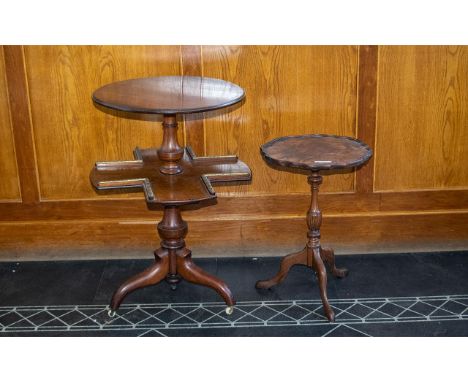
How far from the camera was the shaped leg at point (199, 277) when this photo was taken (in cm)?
380

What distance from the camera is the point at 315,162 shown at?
139 inches

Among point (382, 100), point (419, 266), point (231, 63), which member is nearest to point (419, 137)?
point (382, 100)

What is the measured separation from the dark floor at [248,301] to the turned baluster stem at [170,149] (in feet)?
2.24

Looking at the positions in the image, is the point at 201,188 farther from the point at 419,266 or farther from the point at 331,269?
the point at 419,266

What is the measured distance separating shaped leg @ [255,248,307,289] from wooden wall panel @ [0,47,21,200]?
144 cm

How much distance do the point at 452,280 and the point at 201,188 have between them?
4.82ft

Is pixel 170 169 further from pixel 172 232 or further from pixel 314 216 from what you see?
pixel 314 216

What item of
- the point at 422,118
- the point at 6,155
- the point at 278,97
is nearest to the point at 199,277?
the point at 278,97

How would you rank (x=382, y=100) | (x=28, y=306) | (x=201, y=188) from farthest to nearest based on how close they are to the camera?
(x=382, y=100) < (x=28, y=306) < (x=201, y=188)

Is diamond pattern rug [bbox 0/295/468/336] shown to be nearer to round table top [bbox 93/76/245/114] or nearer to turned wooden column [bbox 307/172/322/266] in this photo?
turned wooden column [bbox 307/172/322/266]

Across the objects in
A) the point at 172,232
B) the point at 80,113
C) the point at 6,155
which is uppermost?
the point at 80,113

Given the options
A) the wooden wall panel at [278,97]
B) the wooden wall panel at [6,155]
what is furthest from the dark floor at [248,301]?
the wooden wall panel at [278,97]

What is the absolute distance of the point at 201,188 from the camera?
356 centimetres

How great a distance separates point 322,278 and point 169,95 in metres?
1.14
